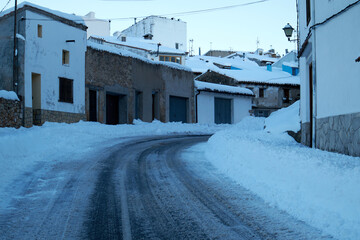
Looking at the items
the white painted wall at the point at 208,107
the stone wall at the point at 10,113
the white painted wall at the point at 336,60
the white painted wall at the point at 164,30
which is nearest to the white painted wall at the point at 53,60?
the stone wall at the point at 10,113

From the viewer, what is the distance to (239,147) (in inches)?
377

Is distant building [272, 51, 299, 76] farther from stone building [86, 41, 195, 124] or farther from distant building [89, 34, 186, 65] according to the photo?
stone building [86, 41, 195, 124]

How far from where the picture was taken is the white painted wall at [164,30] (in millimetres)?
57781

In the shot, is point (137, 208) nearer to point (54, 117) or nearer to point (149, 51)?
point (54, 117)

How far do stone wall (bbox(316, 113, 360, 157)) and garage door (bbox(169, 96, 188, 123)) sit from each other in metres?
18.6

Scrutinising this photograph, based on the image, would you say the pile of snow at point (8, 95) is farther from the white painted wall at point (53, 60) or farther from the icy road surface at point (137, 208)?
the icy road surface at point (137, 208)

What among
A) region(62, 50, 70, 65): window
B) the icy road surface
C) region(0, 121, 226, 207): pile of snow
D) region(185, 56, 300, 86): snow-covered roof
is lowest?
the icy road surface

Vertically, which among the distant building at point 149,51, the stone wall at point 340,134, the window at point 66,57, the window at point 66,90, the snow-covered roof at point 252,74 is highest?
the distant building at point 149,51

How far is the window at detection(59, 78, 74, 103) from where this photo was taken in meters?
21.3

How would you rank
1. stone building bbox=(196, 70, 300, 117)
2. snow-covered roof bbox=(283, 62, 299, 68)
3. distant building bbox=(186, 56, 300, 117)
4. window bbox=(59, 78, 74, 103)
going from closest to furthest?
1. window bbox=(59, 78, 74, 103)
2. distant building bbox=(186, 56, 300, 117)
3. stone building bbox=(196, 70, 300, 117)
4. snow-covered roof bbox=(283, 62, 299, 68)

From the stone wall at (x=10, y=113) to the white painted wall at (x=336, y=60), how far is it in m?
13.4

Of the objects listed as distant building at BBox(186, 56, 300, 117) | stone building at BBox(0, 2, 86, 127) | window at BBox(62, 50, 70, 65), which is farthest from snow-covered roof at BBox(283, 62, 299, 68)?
window at BBox(62, 50, 70, 65)

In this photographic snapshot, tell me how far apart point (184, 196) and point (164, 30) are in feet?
180

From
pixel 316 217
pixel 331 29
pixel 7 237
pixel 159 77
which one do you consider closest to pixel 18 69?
pixel 159 77
